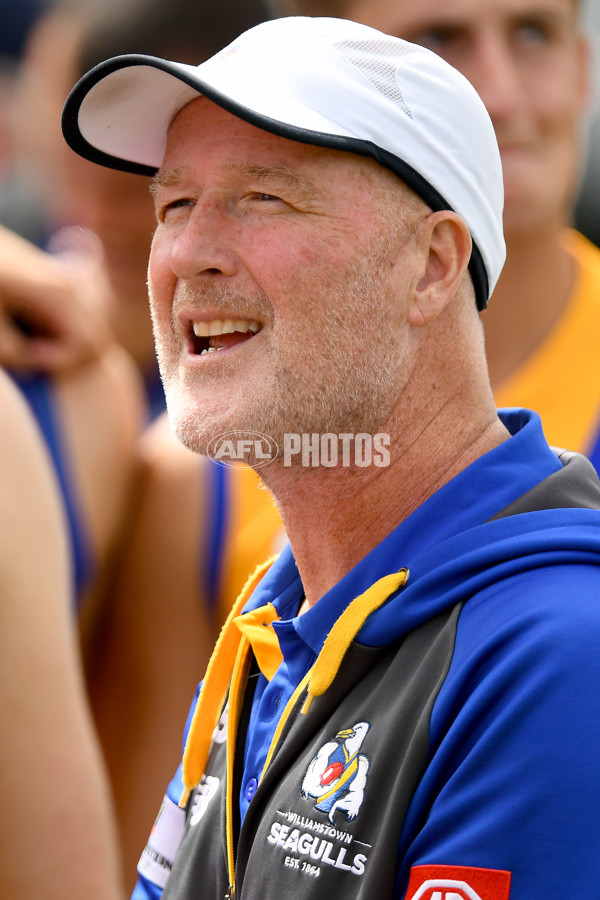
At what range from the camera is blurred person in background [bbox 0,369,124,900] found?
1828mm

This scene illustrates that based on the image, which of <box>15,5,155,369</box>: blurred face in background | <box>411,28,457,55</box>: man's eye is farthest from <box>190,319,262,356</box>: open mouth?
<box>15,5,155,369</box>: blurred face in background

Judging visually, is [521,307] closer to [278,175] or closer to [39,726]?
[278,175]

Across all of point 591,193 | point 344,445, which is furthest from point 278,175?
point 591,193

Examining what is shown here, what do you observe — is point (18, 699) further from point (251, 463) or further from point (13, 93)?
point (13, 93)

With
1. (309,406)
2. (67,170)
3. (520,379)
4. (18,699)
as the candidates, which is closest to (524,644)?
(309,406)

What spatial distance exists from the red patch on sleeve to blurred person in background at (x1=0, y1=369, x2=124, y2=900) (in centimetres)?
95

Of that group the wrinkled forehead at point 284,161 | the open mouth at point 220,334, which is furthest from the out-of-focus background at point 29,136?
the open mouth at point 220,334

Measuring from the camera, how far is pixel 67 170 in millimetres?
3328

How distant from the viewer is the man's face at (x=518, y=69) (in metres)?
2.62

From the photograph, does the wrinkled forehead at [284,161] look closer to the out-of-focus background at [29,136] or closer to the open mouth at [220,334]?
the open mouth at [220,334]

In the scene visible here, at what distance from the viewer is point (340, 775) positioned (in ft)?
3.94

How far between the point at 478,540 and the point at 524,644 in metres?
0.17

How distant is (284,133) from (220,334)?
29cm

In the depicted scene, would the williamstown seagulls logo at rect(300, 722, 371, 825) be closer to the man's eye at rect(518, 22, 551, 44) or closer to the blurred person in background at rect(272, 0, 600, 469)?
the blurred person in background at rect(272, 0, 600, 469)
